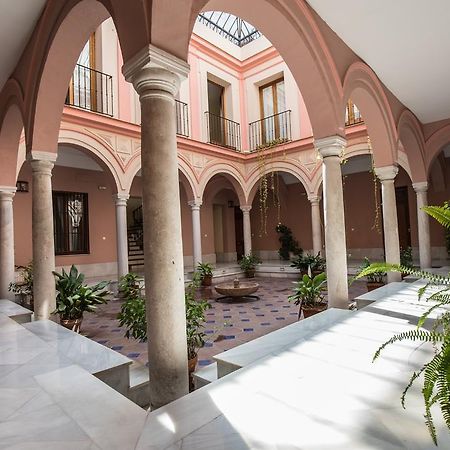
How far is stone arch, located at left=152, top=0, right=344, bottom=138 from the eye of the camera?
258cm

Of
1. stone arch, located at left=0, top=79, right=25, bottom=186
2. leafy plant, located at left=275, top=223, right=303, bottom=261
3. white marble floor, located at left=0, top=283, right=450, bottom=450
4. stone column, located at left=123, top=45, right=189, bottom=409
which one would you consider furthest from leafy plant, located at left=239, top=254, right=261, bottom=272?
stone column, located at left=123, top=45, right=189, bottom=409

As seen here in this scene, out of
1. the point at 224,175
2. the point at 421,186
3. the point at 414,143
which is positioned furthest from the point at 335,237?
the point at 224,175

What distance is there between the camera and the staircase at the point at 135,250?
12.8m

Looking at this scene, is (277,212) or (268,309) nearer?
(268,309)

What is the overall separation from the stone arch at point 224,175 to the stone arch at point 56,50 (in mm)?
6606

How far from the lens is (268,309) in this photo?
6.97 meters

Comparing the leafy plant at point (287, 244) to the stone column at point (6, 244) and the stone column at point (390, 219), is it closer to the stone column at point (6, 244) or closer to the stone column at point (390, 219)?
the stone column at point (390, 219)

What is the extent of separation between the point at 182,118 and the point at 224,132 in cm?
220

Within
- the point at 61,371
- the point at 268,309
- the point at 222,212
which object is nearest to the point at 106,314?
the point at 268,309

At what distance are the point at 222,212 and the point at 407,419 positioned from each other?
1487cm

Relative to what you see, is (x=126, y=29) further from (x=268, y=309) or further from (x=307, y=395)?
(x=268, y=309)

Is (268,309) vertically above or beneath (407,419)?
beneath

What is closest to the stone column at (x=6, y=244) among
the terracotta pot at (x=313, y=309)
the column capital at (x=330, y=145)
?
the terracotta pot at (x=313, y=309)

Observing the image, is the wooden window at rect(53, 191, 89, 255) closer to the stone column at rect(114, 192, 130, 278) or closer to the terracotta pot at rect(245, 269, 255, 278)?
the stone column at rect(114, 192, 130, 278)
